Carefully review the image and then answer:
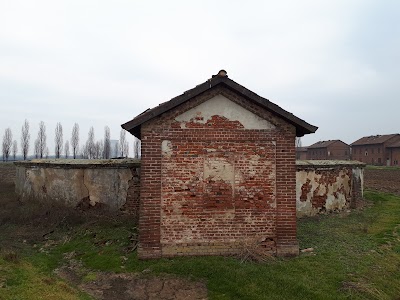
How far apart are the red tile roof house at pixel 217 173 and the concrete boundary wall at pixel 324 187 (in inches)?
212

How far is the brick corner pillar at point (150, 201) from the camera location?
8.29 m

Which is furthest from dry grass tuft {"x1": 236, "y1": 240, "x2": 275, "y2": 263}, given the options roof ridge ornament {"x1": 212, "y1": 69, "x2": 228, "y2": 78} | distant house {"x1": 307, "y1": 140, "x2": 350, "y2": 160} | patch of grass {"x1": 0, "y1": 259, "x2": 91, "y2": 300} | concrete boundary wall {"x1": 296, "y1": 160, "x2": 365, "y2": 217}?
distant house {"x1": 307, "y1": 140, "x2": 350, "y2": 160}

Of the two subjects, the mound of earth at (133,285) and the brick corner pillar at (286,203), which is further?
the brick corner pillar at (286,203)

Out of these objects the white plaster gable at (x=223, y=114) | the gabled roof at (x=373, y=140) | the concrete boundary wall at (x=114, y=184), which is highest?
the gabled roof at (x=373, y=140)

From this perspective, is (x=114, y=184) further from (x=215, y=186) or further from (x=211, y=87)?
(x=211, y=87)

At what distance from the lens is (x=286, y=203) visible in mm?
8680

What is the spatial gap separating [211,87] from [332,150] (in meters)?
72.6

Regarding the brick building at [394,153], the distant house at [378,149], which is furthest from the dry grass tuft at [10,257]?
the distant house at [378,149]

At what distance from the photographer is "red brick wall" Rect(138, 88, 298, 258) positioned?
27.5ft

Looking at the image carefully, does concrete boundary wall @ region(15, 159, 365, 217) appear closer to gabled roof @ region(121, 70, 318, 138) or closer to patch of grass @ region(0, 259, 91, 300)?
gabled roof @ region(121, 70, 318, 138)

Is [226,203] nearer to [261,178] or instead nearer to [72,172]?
[261,178]

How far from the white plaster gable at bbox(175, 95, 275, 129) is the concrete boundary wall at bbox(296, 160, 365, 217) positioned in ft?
18.9

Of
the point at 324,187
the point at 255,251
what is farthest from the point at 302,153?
the point at 255,251

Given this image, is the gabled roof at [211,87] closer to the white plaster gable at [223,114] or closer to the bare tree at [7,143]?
the white plaster gable at [223,114]
